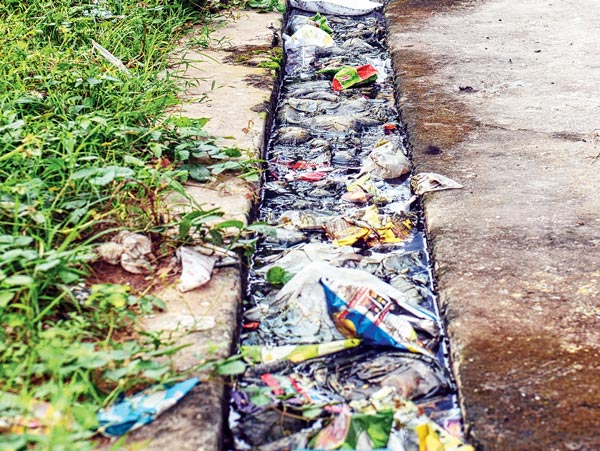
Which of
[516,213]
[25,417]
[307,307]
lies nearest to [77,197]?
[307,307]

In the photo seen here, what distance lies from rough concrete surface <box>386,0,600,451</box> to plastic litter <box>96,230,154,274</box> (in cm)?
84

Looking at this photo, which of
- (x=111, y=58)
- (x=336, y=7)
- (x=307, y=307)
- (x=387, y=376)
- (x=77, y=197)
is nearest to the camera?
(x=387, y=376)

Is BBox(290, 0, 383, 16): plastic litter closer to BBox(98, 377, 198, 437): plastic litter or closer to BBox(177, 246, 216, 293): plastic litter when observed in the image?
BBox(177, 246, 216, 293): plastic litter

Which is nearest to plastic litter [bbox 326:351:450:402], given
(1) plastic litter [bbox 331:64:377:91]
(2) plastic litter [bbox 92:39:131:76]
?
(2) plastic litter [bbox 92:39:131:76]

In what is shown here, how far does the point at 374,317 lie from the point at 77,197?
3.01ft

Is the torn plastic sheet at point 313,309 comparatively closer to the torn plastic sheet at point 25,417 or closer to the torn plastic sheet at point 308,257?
the torn plastic sheet at point 308,257

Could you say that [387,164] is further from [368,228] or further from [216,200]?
[216,200]

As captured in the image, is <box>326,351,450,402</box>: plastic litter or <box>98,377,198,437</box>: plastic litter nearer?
<box>98,377,198,437</box>: plastic litter

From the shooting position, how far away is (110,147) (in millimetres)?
2588

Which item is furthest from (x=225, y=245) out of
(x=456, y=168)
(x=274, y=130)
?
(x=274, y=130)

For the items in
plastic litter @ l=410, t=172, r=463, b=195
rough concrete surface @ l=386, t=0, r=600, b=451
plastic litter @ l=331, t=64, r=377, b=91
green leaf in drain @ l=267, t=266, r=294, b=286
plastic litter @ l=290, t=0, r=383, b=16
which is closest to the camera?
rough concrete surface @ l=386, t=0, r=600, b=451

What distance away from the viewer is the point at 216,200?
8.45ft

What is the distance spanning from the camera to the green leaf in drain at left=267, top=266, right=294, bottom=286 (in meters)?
2.30

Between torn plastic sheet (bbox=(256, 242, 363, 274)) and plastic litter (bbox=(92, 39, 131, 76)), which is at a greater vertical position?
plastic litter (bbox=(92, 39, 131, 76))
